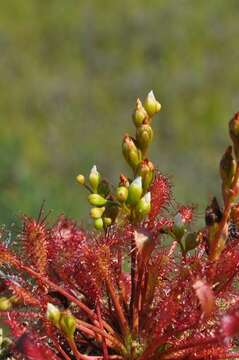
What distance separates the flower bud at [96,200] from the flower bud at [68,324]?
17 centimetres

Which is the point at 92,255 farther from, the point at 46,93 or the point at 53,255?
the point at 46,93

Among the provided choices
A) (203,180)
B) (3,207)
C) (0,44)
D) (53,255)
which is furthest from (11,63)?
(53,255)

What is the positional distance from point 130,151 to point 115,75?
13972mm

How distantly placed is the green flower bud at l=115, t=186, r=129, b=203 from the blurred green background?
1131 cm

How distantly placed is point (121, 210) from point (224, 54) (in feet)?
47.2

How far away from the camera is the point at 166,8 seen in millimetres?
16031

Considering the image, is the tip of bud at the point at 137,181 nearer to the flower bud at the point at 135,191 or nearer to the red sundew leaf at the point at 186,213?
the flower bud at the point at 135,191

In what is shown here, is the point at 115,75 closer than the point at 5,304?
No

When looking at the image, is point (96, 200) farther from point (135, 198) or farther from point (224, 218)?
point (224, 218)

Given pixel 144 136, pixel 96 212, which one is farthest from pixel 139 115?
pixel 96 212

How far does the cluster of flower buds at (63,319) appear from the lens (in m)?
1.24

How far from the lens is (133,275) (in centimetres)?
136

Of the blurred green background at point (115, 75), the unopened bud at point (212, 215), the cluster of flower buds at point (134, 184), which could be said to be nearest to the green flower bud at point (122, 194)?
the cluster of flower buds at point (134, 184)

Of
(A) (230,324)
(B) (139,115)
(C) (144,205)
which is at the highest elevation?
(B) (139,115)
